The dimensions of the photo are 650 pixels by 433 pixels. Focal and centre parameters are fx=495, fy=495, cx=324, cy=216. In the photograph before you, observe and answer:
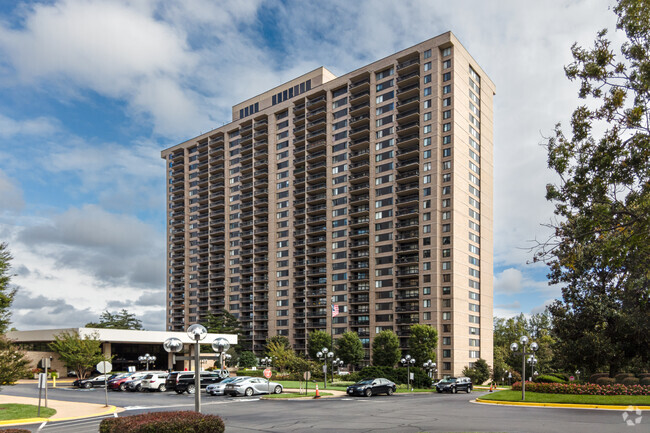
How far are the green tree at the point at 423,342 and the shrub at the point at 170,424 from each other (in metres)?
66.8

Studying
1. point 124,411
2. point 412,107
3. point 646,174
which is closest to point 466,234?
point 412,107

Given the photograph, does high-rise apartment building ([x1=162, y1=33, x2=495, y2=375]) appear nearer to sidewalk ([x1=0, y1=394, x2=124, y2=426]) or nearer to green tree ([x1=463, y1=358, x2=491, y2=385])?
green tree ([x1=463, y1=358, x2=491, y2=385])

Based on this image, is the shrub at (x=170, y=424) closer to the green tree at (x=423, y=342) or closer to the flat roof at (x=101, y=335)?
the flat roof at (x=101, y=335)

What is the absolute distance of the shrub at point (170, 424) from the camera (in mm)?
12648

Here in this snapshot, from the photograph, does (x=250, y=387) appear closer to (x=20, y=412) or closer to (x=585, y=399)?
(x=20, y=412)

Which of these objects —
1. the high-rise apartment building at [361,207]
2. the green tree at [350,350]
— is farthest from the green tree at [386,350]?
the high-rise apartment building at [361,207]

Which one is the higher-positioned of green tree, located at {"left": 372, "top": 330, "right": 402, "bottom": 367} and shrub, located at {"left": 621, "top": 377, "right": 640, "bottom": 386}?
shrub, located at {"left": 621, "top": 377, "right": 640, "bottom": 386}

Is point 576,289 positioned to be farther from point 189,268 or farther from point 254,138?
point 189,268

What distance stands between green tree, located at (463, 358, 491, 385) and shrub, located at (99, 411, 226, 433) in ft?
241

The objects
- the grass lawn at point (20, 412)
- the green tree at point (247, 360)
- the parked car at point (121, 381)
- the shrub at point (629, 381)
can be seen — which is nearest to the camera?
the grass lawn at point (20, 412)

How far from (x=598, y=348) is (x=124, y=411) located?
41784 mm

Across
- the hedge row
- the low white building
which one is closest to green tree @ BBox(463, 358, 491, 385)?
the low white building

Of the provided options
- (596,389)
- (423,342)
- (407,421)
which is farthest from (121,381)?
(423,342)

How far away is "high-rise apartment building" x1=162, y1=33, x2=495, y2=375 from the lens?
8650 cm
